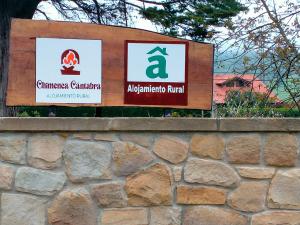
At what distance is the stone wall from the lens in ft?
14.4

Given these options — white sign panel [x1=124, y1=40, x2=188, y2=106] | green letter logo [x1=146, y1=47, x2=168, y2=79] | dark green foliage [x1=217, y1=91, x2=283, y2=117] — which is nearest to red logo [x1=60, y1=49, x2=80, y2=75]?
white sign panel [x1=124, y1=40, x2=188, y2=106]

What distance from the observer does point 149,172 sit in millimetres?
4430

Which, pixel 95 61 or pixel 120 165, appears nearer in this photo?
pixel 120 165

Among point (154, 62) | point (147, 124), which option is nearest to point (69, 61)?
point (154, 62)

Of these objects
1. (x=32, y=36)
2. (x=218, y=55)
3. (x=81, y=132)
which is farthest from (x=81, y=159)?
(x=218, y=55)

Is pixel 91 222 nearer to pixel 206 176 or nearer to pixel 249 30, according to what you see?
pixel 206 176

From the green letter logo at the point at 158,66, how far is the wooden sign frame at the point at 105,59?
A: 0.11 meters

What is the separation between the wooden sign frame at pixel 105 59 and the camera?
4711mm

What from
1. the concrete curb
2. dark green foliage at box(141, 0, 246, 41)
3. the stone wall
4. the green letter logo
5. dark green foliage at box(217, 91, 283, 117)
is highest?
dark green foliage at box(141, 0, 246, 41)

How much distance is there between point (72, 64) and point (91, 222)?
1.40 metres

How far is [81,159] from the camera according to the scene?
173 inches

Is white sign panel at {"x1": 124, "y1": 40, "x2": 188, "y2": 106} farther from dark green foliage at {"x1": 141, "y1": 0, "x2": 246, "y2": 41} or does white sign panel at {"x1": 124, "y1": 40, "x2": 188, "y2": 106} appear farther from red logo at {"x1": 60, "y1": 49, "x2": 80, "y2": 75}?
dark green foliage at {"x1": 141, "y1": 0, "x2": 246, "y2": 41}

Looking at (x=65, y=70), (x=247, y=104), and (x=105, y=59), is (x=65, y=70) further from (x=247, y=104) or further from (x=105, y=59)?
(x=247, y=104)

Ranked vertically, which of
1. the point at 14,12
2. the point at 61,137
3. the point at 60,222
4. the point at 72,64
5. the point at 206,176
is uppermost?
the point at 14,12
